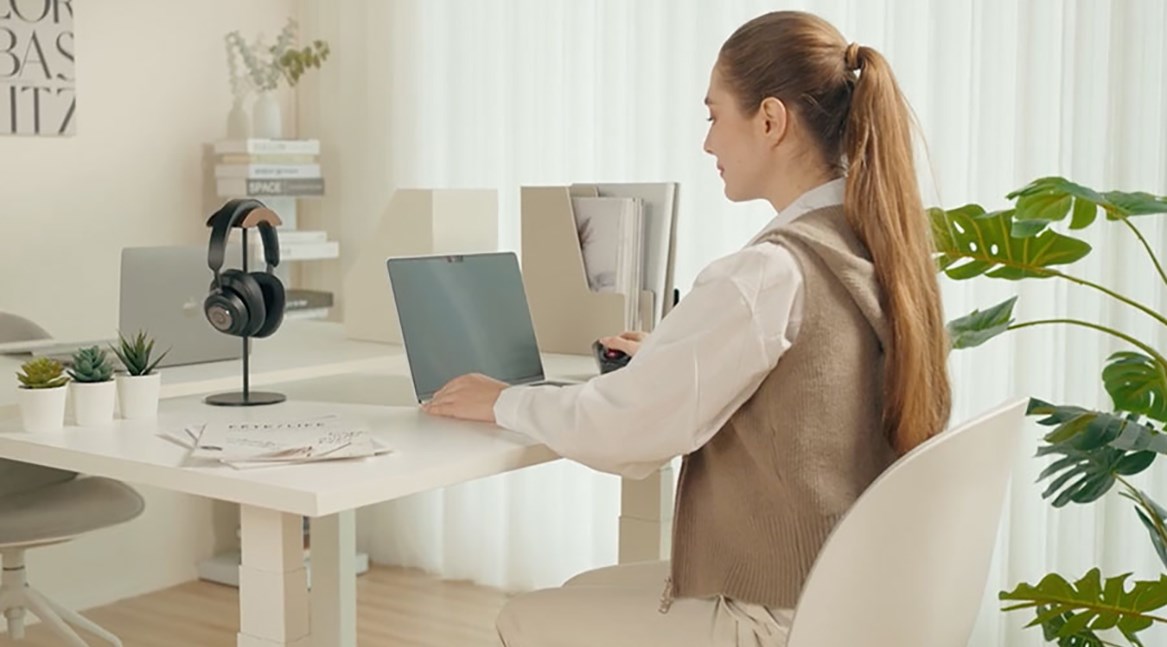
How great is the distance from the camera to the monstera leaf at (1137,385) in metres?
2.39

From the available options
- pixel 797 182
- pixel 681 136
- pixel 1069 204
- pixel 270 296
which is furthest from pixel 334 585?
pixel 681 136

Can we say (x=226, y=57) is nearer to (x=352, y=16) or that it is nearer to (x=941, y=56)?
(x=352, y=16)

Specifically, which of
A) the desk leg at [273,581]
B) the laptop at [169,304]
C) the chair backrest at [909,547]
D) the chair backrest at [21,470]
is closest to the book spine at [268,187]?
the chair backrest at [21,470]

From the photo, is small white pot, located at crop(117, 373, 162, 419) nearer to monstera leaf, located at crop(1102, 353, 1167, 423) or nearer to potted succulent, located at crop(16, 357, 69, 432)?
potted succulent, located at crop(16, 357, 69, 432)

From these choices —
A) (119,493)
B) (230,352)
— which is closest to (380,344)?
(230,352)

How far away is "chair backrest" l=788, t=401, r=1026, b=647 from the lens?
1490 mm

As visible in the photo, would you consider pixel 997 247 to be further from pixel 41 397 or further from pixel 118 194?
pixel 118 194

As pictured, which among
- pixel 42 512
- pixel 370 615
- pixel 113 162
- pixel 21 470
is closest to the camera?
pixel 42 512

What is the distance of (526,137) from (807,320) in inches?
91.8

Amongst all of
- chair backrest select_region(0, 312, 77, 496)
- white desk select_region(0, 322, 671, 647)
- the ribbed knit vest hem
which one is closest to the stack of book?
chair backrest select_region(0, 312, 77, 496)

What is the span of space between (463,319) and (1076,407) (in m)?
1.05

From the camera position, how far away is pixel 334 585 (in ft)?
8.45

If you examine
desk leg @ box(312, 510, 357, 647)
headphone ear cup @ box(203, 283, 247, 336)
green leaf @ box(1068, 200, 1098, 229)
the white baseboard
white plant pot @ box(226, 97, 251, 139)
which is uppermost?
white plant pot @ box(226, 97, 251, 139)

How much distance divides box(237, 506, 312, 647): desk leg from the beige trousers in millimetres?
295
